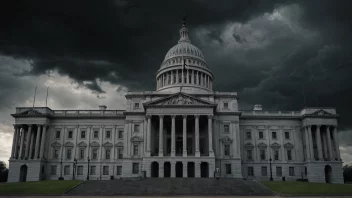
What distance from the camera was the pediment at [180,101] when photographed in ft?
230

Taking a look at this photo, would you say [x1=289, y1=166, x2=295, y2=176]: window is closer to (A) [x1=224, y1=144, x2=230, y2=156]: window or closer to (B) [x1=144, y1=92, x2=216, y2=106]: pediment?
(A) [x1=224, y1=144, x2=230, y2=156]: window

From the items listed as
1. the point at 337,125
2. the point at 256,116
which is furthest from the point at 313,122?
the point at 256,116

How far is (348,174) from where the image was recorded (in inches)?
4739

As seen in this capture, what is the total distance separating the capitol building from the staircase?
539 inches

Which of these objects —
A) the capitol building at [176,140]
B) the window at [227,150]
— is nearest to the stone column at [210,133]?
the capitol building at [176,140]

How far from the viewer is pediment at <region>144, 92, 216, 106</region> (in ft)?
230

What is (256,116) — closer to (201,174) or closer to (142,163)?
(201,174)

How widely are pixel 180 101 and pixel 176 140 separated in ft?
32.9

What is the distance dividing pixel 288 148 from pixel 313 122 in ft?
28.2

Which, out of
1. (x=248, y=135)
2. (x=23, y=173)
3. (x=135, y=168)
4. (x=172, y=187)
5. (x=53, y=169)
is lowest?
(x=172, y=187)

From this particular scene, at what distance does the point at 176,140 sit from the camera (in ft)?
245

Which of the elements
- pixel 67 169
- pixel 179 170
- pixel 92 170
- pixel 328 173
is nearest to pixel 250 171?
pixel 179 170

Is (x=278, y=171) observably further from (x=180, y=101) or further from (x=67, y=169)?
(x=67, y=169)

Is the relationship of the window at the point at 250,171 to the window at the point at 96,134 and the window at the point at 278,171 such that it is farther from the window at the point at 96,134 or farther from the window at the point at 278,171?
the window at the point at 96,134
